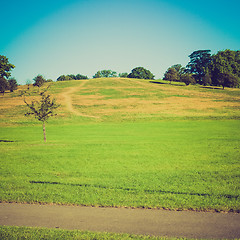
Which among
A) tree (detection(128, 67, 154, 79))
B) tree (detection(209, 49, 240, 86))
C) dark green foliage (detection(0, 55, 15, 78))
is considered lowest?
dark green foliage (detection(0, 55, 15, 78))

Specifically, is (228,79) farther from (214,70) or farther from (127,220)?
(127,220)

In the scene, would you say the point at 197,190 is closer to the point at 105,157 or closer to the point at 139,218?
the point at 139,218

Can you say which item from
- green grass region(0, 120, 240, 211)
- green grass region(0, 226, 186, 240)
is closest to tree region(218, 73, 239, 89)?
green grass region(0, 120, 240, 211)

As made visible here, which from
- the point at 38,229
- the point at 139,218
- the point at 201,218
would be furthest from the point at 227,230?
the point at 38,229

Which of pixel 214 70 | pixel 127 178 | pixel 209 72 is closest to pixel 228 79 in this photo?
pixel 214 70

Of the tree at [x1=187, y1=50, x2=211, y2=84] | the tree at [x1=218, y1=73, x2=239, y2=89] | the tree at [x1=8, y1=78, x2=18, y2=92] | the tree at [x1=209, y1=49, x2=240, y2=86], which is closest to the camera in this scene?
the tree at [x1=218, y1=73, x2=239, y2=89]

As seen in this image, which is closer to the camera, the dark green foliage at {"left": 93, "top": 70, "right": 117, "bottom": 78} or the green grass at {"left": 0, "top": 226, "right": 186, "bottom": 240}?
the green grass at {"left": 0, "top": 226, "right": 186, "bottom": 240}

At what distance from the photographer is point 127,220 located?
570 cm

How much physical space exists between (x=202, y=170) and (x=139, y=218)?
6.60 meters

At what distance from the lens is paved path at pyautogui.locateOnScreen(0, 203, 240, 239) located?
5121 mm

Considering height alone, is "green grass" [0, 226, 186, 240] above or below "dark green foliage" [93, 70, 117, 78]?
below

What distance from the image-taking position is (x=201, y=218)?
582 centimetres

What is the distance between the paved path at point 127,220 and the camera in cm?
512

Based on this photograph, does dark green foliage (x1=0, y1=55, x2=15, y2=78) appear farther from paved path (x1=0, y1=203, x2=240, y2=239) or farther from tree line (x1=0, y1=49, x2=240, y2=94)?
tree line (x1=0, y1=49, x2=240, y2=94)
